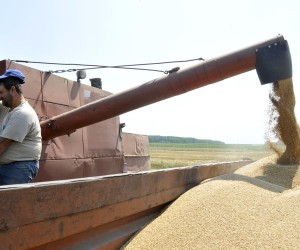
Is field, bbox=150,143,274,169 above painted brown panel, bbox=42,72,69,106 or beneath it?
beneath

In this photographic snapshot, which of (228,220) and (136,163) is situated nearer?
(228,220)

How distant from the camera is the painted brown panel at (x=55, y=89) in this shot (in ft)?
13.4

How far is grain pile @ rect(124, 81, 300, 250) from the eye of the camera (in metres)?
2.41

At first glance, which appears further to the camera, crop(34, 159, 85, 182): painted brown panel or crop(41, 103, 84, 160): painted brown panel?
crop(41, 103, 84, 160): painted brown panel

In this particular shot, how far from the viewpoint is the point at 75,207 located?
2.00 m

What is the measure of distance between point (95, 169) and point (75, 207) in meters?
2.74

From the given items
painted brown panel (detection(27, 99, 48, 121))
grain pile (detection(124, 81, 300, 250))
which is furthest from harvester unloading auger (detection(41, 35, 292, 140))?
grain pile (detection(124, 81, 300, 250))

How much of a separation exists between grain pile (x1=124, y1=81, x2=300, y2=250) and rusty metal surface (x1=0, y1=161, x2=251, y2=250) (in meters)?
0.19

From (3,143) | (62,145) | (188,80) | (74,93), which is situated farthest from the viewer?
(74,93)

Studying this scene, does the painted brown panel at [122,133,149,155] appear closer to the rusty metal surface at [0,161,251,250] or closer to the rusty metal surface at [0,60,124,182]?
the rusty metal surface at [0,60,124,182]

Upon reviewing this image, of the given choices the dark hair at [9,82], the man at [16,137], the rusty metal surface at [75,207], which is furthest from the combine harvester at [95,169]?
the dark hair at [9,82]

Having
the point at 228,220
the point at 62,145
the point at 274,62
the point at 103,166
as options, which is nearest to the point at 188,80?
the point at 274,62

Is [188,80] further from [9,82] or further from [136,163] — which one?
[136,163]

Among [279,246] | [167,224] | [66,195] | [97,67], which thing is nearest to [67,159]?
[97,67]
